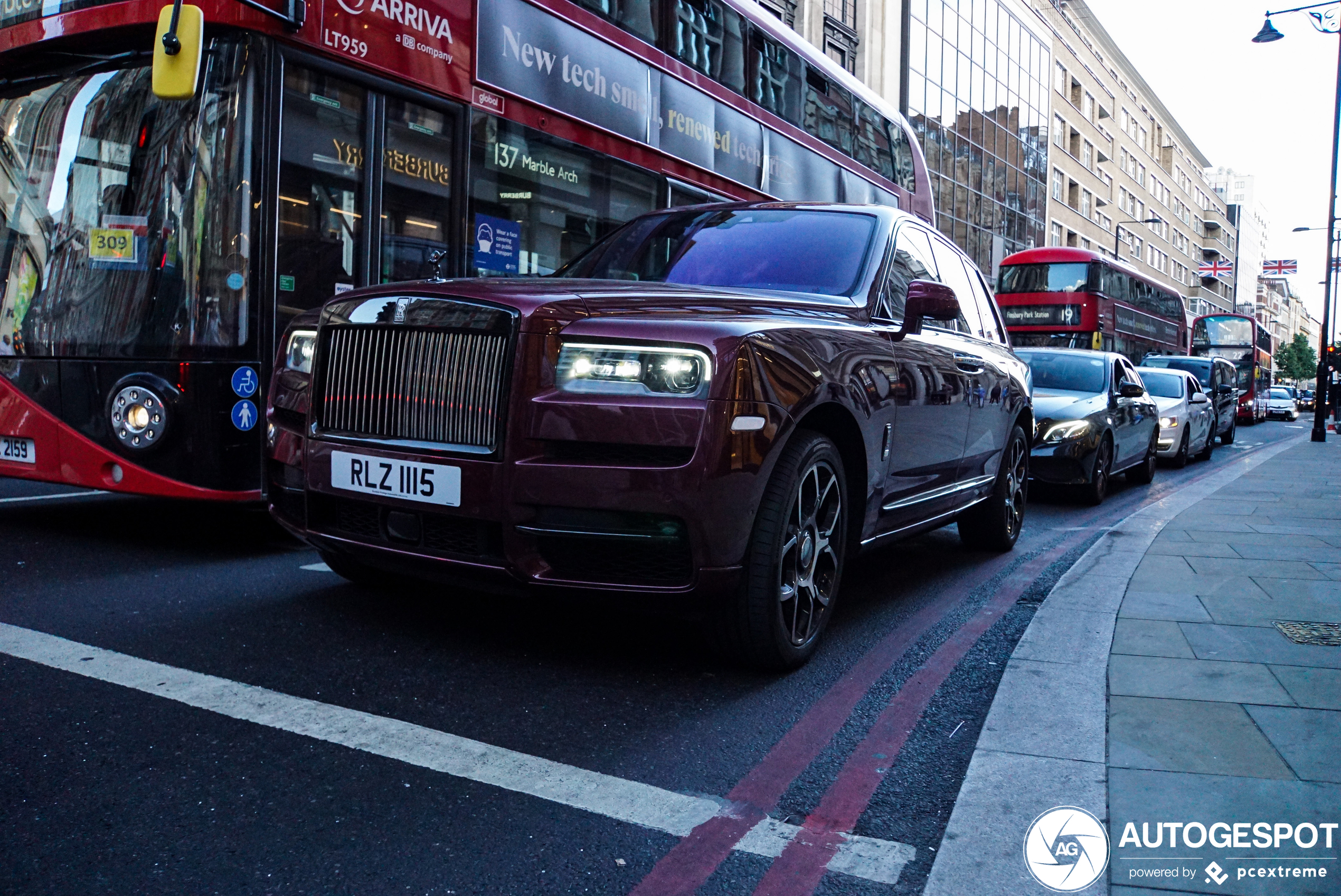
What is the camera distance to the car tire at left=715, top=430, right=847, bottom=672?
350 centimetres

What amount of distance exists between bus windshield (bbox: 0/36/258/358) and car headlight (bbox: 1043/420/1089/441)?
266 inches

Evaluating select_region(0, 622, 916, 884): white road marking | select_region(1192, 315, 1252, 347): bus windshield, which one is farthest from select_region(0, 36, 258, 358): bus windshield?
select_region(1192, 315, 1252, 347): bus windshield

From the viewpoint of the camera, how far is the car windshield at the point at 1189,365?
807 inches

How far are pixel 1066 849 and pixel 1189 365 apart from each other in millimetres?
21914

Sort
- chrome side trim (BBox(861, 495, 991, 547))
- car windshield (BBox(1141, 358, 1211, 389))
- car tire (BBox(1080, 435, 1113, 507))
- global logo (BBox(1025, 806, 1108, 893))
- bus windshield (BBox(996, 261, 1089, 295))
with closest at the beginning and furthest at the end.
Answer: global logo (BBox(1025, 806, 1108, 893)) → chrome side trim (BBox(861, 495, 991, 547)) → car tire (BBox(1080, 435, 1113, 507)) → car windshield (BBox(1141, 358, 1211, 389)) → bus windshield (BBox(996, 261, 1089, 295))

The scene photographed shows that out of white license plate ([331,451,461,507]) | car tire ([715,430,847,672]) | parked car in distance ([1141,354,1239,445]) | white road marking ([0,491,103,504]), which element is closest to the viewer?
white license plate ([331,451,461,507])

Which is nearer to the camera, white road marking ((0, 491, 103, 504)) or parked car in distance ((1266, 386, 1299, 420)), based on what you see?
white road marking ((0, 491, 103, 504))

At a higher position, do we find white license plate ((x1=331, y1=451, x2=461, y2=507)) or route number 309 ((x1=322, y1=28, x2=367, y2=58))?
route number 309 ((x1=322, y1=28, x2=367, y2=58))

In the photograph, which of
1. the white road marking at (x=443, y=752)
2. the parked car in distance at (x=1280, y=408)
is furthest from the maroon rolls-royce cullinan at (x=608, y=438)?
the parked car in distance at (x=1280, y=408)

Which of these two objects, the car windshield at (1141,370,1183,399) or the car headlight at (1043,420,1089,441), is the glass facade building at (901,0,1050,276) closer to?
the car windshield at (1141,370,1183,399)

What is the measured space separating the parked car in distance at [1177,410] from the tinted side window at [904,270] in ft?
34.2

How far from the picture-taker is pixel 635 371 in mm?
3275

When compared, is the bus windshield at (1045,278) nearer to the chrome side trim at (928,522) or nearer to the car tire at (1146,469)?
the car tire at (1146,469)

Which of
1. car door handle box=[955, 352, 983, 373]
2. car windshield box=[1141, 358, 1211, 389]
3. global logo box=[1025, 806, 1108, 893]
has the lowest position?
global logo box=[1025, 806, 1108, 893]
